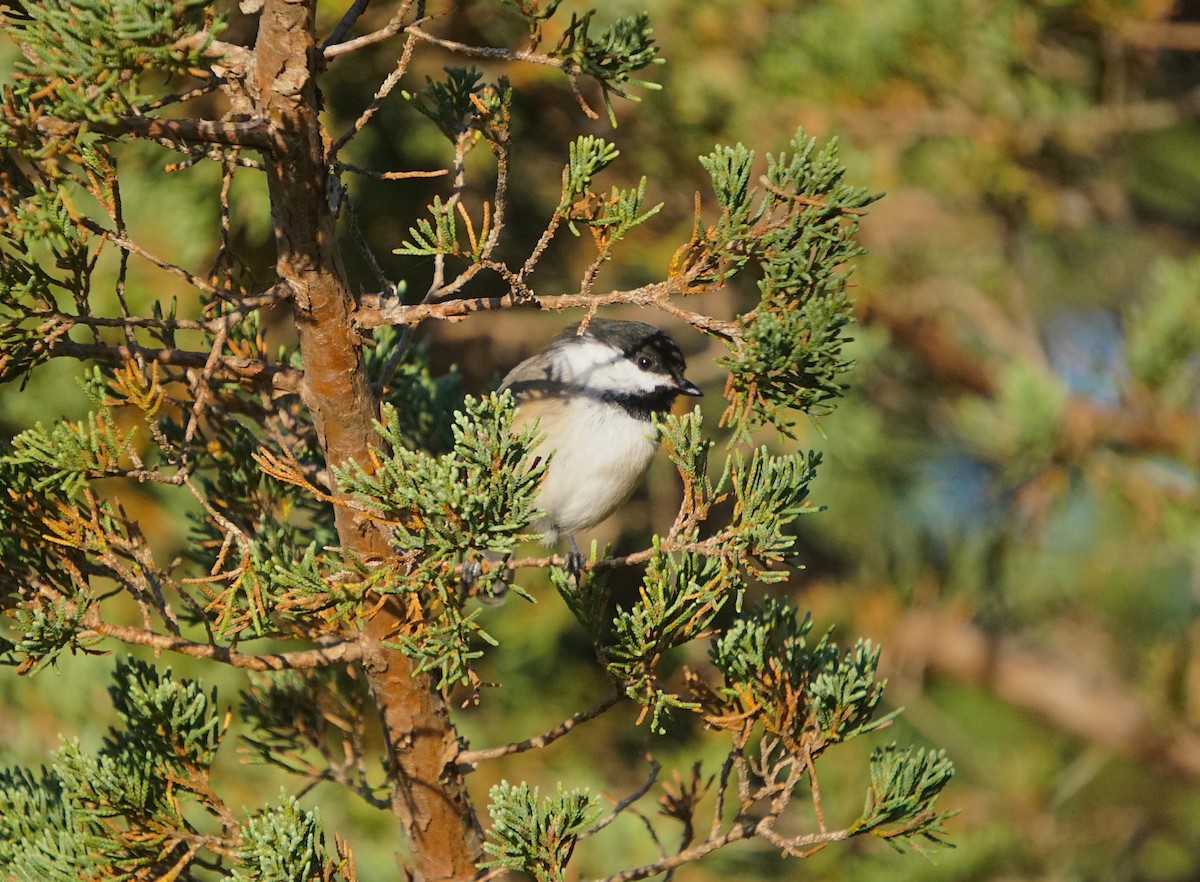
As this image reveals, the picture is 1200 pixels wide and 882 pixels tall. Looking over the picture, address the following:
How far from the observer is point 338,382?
1723 millimetres

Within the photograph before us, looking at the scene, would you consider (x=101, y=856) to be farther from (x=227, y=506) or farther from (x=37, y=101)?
(x=37, y=101)

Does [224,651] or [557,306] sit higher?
[557,306]

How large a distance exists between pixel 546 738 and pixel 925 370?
2586mm

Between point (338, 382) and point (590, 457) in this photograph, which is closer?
point (338, 382)

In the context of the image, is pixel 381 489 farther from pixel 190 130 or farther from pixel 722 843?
pixel 722 843

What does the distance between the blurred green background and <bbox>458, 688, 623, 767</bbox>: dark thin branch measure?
4.01 feet

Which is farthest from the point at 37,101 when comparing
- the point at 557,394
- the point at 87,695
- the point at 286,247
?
the point at 87,695

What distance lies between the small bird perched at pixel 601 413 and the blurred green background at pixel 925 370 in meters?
0.53

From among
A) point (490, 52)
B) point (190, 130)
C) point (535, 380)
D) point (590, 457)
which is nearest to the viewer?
point (190, 130)

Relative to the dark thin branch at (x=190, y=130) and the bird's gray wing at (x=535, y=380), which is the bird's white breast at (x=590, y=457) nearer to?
the bird's gray wing at (x=535, y=380)

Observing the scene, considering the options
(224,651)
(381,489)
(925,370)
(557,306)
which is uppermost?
(557,306)

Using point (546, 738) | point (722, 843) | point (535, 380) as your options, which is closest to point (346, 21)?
point (546, 738)

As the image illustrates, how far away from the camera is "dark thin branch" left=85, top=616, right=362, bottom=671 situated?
5.62 ft

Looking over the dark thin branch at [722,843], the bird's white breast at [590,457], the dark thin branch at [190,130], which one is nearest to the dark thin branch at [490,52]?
the dark thin branch at [190,130]
